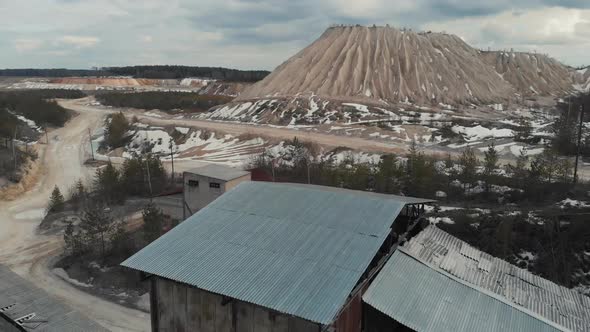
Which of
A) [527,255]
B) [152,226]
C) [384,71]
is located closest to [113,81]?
[384,71]

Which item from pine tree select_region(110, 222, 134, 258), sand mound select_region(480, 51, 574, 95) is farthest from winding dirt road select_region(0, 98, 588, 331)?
sand mound select_region(480, 51, 574, 95)

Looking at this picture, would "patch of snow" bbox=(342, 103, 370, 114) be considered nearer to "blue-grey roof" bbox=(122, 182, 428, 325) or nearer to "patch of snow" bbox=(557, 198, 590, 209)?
"patch of snow" bbox=(557, 198, 590, 209)

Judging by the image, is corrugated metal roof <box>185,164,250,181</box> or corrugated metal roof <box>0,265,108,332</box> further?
corrugated metal roof <box>185,164,250,181</box>

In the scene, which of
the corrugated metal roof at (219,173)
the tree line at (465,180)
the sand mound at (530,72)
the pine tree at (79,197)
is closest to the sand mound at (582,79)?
the sand mound at (530,72)

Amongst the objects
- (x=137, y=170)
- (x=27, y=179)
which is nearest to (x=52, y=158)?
(x=27, y=179)

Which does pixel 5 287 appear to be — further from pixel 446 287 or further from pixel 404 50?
pixel 404 50

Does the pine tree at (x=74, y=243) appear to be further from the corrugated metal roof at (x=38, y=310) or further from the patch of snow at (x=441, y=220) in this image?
the patch of snow at (x=441, y=220)

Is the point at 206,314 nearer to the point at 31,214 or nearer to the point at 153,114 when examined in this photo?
the point at 31,214
